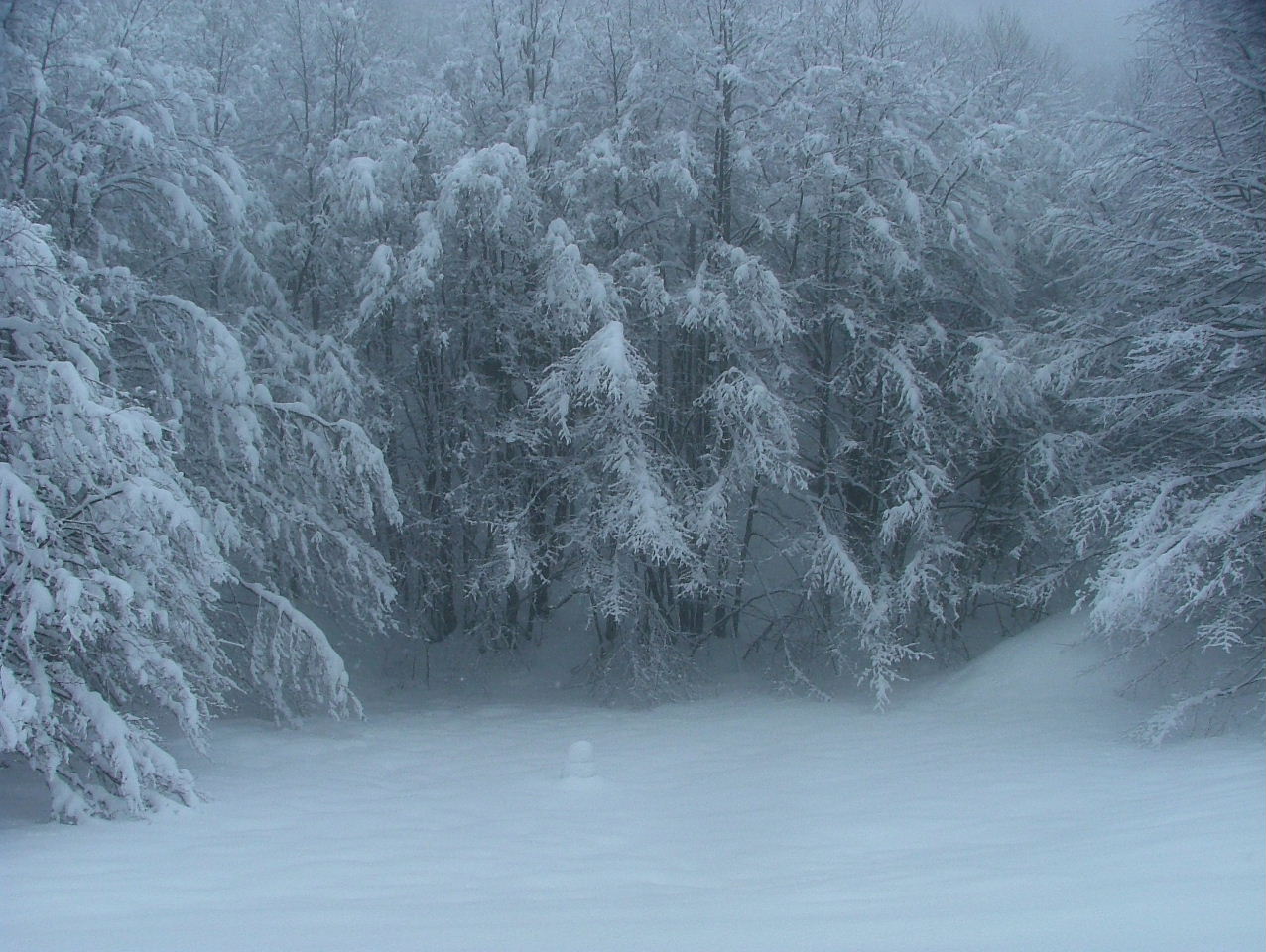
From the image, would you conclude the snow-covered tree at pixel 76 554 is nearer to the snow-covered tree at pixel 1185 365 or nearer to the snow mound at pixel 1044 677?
the snow-covered tree at pixel 1185 365

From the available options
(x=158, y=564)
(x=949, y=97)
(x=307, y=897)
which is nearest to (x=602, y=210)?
(x=949, y=97)

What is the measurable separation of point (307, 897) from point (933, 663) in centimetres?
1038

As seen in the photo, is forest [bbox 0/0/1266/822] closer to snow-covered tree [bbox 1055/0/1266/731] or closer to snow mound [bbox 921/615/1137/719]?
snow-covered tree [bbox 1055/0/1266/731]

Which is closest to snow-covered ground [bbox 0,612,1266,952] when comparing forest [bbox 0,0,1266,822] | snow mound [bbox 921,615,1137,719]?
snow mound [bbox 921,615,1137,719]

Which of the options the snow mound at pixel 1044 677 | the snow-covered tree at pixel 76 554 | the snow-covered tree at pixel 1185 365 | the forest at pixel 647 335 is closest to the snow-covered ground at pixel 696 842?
the snow mound at pixel 1044 677

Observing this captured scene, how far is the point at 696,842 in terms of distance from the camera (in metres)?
6.84

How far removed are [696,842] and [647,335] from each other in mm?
7885

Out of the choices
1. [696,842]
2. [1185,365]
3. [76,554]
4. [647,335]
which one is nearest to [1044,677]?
[1185,365]

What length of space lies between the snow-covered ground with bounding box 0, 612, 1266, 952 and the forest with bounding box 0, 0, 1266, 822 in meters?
1.09

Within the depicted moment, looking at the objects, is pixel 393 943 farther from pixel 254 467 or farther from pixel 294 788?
pixel 254 467

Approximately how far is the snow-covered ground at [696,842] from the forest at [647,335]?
3.57ft

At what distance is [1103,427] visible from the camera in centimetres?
1138

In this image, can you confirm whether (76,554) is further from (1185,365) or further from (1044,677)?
(1185,365)

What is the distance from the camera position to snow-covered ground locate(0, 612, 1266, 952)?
4.33 m
